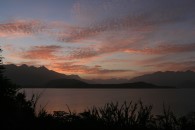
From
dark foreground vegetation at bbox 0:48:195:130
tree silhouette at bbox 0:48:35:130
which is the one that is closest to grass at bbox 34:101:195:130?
dark foreground vegetation at bbox 0:48:195:130

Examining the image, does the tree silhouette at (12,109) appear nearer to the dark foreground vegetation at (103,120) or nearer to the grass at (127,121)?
the dark foreground vegetation at (103,120)

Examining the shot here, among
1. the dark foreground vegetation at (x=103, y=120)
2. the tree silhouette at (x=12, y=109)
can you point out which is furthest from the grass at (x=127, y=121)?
the tree silhouette at (x=12, y=109)

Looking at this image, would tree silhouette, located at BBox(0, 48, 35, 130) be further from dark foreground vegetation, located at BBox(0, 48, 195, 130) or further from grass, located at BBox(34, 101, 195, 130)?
grass, located at BBox(34, 101, 195, 130)

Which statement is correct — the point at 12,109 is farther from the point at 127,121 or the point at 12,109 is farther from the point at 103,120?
the point at 127,121

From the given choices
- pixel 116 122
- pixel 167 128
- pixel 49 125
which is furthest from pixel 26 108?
pixel 167 128

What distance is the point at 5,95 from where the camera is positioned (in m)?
12.4

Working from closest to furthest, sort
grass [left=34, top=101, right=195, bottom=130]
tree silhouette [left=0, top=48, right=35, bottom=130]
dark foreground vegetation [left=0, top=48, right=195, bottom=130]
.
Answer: grass [left=34, top=101, right=195, bottom=130]
dark foreground vegetation [left=0, top=48, right=195, bottom=130]
tree silhouette [left=0, top=48, right=35, bottom=130]

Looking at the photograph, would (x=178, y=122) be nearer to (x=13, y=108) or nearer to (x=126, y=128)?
(x=126, y=128)

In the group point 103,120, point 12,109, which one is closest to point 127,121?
point 103,120

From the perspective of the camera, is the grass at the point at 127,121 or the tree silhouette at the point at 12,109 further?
the tree silhouette at the point at 12,109

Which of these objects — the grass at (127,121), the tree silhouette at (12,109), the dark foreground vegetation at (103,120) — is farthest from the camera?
the tree silhouette at (12,109)

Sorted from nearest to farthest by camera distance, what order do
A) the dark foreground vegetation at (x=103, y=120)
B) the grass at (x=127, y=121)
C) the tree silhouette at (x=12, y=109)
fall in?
the grass at (x=127, y=121), the dark foreground vegetation at (x=103, y=120), the tree silhouette at (x=12, y=109)

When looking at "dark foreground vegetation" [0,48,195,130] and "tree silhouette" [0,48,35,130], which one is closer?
"dark foreground vegetation" [0,48,195,130]

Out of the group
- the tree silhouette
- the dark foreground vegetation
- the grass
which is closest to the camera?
the grass
